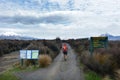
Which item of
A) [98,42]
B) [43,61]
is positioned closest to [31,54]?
[43,61]

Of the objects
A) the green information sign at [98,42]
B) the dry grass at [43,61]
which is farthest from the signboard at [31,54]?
the green information sign at [98,42]

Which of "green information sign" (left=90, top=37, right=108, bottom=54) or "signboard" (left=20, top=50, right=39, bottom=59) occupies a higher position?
"green information sign" (left=90, top=37, right=108, bottom=54)

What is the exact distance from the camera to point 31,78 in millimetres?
23359

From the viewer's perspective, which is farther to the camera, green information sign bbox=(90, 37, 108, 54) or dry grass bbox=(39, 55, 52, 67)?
green information sign bbox=(90, 37, 108, 54)

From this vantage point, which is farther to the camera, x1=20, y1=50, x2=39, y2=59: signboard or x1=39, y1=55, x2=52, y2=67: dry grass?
x1=20, y1=50, x2=39, y2=59: signboard

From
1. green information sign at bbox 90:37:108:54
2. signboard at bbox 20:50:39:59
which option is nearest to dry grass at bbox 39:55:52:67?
signboard at bbox 20:50:39:59

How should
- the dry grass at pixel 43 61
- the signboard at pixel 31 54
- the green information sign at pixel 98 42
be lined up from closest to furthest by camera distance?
the dry grass at pixel 43 61 < the signboard at pixel 31 54 < the green information sign at pixel 98 42

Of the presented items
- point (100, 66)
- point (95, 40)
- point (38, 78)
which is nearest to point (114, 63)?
point (100, 66)

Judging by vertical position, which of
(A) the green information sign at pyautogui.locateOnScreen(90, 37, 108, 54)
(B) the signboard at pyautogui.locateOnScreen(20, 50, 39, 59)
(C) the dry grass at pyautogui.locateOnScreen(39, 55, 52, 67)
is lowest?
(C) the dry grass at pyautogui.locateOnScreen(39, 55, 52, 67)

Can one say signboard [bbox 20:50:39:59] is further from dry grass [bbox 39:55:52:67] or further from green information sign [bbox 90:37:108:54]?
green information sign [bbox 90:37:108:54]

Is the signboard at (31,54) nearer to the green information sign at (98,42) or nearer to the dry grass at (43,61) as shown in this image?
the dry grass at (43,61)

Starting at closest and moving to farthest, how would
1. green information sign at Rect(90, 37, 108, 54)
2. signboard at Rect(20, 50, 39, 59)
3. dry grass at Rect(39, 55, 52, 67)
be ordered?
dry grass at Rect(39, 55, 52, 67)
signboard at Rect(20, 50, 39, 59)
green information sign at Rect(90, 37, 108, 54)

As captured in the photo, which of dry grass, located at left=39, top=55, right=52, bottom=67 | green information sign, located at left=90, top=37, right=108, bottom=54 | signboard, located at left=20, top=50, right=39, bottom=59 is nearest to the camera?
dry grass, located at left=39, top=55, right=52, bottom=67

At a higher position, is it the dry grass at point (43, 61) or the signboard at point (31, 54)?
the signboard at point (31, 54)
